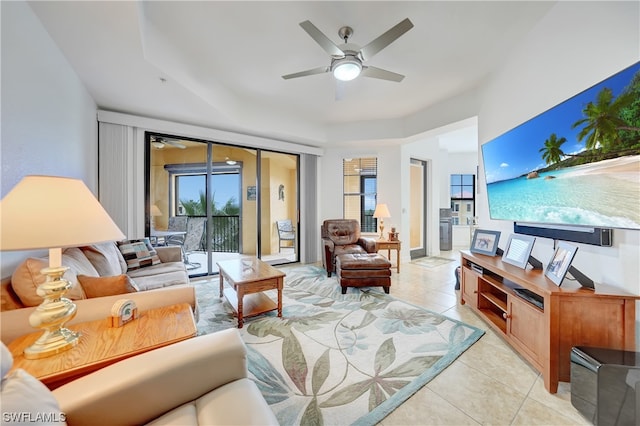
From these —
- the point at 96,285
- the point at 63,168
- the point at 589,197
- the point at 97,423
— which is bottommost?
the point at 97,423

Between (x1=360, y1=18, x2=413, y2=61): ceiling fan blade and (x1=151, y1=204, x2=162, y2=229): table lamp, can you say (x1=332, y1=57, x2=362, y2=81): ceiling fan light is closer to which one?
(x1=360, y1=18, x2=413, y2=61): ceiling fan blade

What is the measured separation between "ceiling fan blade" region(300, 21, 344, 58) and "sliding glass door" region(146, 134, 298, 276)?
111 inches

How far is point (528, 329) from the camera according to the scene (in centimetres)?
176

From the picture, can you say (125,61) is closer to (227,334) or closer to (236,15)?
(236,15)

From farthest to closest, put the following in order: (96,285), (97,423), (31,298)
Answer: (96,285)
(31,298)
(97,423)

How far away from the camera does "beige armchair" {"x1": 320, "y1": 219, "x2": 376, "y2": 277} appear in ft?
13.2

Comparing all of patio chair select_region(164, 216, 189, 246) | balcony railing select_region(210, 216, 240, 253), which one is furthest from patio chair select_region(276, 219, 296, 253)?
patio chair select_region(164, 216, 189, 246)

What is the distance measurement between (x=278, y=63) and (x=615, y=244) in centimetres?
334

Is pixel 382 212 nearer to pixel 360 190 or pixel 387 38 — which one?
pixel 360 190

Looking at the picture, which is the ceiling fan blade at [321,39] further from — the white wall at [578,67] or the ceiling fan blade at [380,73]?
the white wall at [578,67]

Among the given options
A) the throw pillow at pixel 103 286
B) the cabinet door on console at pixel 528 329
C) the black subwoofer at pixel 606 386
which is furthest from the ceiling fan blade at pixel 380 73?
the throw pillow at pixel 103 286

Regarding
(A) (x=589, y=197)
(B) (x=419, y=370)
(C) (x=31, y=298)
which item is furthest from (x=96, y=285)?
(A) (x=589, y=197)

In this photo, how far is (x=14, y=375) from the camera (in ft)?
2.19

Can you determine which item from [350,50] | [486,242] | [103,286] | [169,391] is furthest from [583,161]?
[103,286]
